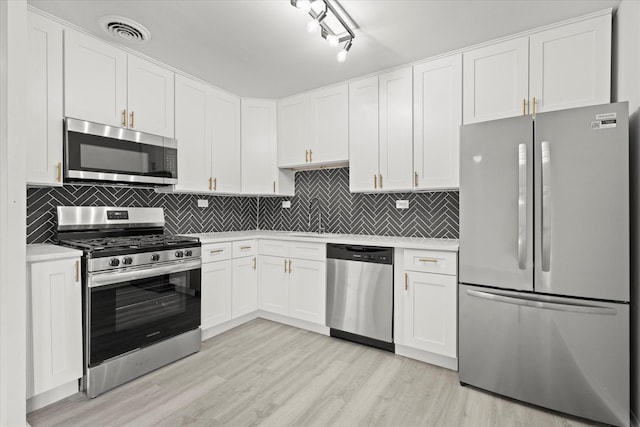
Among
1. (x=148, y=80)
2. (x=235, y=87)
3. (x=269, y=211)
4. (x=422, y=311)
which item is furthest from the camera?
(x=269, y=211)

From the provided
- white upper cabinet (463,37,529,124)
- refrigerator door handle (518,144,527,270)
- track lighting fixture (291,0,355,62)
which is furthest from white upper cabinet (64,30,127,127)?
refrigerator door handle (518,144,527,270)

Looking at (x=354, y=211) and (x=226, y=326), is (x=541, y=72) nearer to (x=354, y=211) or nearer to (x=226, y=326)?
(x=354, y=211)

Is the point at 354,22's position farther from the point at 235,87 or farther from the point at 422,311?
the point at 422,311

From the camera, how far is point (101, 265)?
2012 mm

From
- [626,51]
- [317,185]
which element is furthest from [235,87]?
[626,51]

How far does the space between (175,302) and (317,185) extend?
6.58 ft

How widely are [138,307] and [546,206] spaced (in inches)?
111

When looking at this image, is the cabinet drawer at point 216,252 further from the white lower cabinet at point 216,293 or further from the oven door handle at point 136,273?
the oven door handle at point 136,273

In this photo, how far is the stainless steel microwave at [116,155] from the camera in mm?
2209

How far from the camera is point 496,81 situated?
2.40 m

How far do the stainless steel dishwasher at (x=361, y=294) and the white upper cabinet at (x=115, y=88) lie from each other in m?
1.98

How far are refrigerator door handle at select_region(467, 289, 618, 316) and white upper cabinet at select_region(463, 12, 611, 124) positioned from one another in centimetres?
134

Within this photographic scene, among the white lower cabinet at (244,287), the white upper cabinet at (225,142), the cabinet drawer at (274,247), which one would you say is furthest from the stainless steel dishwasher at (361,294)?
the white upper cabinet at (225,142)

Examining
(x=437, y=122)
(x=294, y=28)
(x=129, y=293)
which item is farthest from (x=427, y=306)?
(x=294, y=28)
